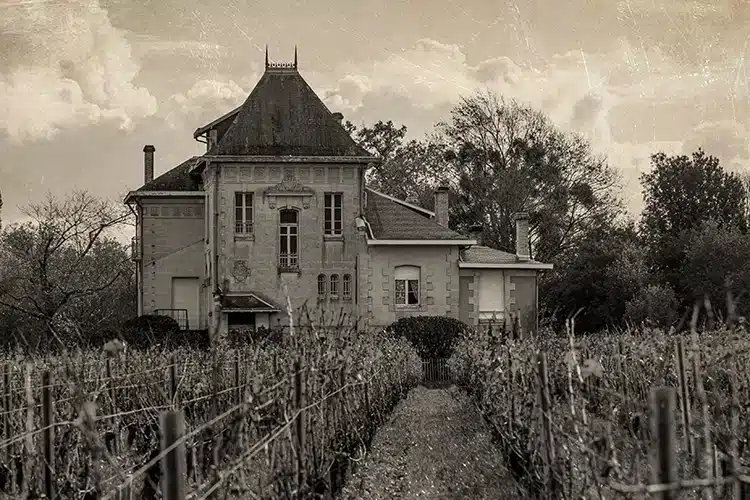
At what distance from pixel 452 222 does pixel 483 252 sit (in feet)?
26.2

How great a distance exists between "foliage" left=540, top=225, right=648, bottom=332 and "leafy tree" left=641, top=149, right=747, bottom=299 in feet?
11.1

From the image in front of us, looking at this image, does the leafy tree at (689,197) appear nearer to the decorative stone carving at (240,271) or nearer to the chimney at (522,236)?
the chimney at (522,236)

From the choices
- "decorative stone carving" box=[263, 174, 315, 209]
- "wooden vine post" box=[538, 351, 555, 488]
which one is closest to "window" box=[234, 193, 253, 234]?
"decorative stone carving" box=[263, 174, 315, 209]

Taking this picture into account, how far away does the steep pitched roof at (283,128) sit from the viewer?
36719 mm

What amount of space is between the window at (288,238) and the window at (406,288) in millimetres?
3322

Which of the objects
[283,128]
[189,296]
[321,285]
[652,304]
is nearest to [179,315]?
[189,296]

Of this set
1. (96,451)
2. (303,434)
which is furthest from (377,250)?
(96,451)

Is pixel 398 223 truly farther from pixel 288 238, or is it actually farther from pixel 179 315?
pixel 179 315

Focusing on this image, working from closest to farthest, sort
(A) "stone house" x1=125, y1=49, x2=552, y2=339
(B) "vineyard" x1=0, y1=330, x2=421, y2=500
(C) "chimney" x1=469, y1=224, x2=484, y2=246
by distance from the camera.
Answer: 1. (B) "vineyard" x1=0, y1=330, x2=421, y2=500
2. (A) "stone house" x1=125, y1=49, x2=552, y2=339
3. (C) "chimney" x1=469, y1=224, x2=484, y2=246

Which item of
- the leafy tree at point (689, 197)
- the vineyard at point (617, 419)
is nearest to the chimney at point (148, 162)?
the leafy tree at point (689, 197)

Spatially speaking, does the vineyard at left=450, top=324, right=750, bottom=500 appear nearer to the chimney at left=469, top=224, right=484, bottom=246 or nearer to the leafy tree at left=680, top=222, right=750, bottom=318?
the leafy tree at left=680, top=222, right=750, bottom=318

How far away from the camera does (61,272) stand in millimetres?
42969

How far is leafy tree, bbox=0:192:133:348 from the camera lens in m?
39.8

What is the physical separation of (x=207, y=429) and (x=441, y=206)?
33064mm
